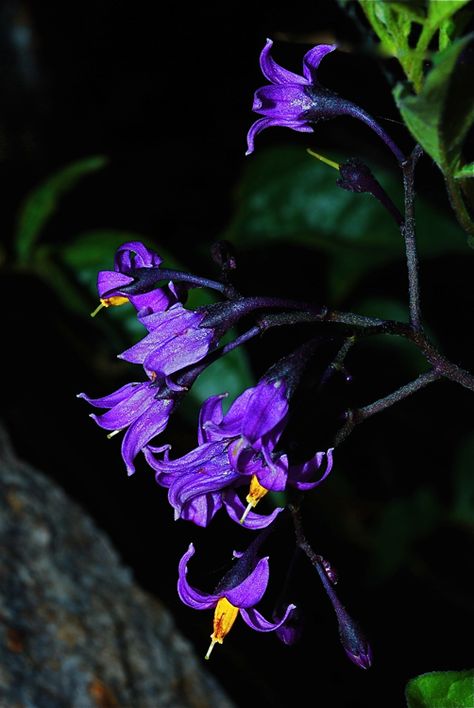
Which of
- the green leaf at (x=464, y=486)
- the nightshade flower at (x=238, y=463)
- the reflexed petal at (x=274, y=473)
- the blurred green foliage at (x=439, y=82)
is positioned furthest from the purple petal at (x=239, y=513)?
the green leaf at (x=464, y=486)

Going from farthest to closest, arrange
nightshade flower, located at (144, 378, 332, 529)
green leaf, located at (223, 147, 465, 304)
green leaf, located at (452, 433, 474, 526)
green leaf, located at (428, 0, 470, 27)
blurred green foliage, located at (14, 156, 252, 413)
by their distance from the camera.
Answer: green leaf, located at (452, 433, 474, 526)
green leaf, located at (223, 147, 465, 304)
blurred green foliage, located at (14, 156, 252, 413)
nightshade flower, located at (144, 378, 332, 529)
green leaf, located at (428, 0, 470, 27)

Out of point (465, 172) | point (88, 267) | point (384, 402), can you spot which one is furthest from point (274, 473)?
point (88, 267)

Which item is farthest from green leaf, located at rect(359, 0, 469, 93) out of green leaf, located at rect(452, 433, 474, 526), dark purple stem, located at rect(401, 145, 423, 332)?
green leaf, located at rect(452, 433, 474, 526)

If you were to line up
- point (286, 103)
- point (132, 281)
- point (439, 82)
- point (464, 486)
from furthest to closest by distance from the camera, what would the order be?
point (464, 486) → point (286, 103) → point (132, 281) → point (439, 82)

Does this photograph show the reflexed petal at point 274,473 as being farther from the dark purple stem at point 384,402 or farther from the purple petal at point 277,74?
the purple petal at point 277,74

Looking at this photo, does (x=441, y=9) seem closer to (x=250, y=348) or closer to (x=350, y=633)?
(x=350, y=633)

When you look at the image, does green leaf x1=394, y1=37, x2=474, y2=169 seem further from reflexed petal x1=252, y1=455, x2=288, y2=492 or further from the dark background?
the dark background
